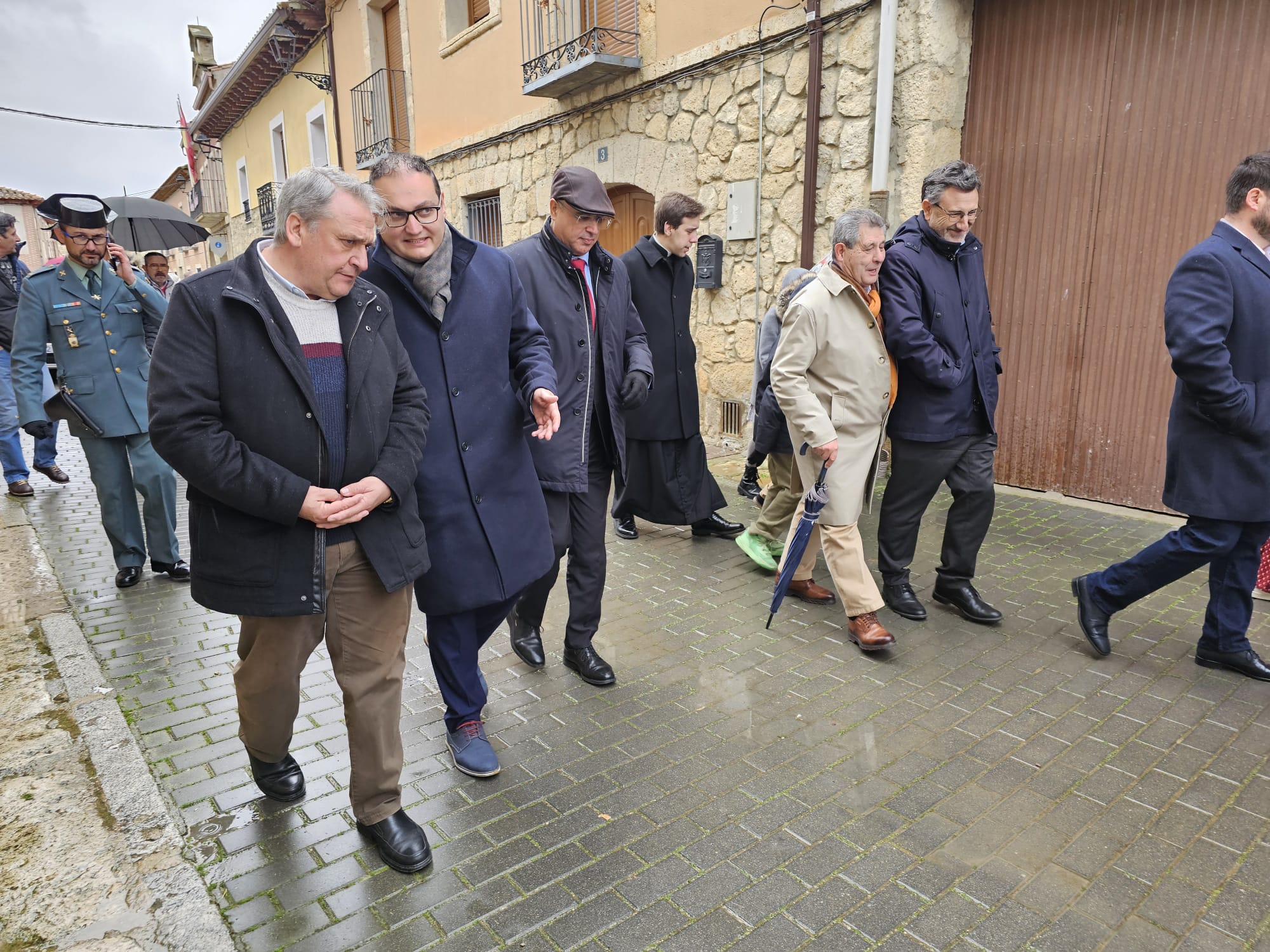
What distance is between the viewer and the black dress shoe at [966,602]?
3.94m

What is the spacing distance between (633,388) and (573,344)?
0.35 m

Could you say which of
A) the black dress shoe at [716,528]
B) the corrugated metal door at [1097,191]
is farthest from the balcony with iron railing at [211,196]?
the corrugated metal door at [1097,191]

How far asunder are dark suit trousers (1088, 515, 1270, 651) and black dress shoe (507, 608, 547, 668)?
2485mm

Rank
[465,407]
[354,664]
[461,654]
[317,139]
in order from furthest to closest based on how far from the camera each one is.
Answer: [317,139] → [461,654] → [465,407] → [354,664]

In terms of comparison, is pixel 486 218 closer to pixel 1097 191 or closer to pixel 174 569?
pixel 174 569

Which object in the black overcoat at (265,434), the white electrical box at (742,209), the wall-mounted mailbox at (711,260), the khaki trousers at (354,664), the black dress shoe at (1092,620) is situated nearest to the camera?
the black overcoat at (265,434)

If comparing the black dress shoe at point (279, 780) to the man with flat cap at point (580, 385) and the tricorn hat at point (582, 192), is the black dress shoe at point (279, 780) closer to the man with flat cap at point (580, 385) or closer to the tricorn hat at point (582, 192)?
the man with flat cap at point (580, 385)

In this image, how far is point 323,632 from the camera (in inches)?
92.8

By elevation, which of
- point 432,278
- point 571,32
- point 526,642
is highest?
point 571,32

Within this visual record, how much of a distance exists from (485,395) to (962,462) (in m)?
2.37

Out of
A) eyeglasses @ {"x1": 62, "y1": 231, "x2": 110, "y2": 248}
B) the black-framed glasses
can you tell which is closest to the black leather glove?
the black-framed glasses

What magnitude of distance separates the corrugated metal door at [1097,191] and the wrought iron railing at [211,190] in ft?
84.4

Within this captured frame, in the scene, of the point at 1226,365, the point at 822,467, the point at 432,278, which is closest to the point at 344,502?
the point at 432,278

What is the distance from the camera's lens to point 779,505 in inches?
189
